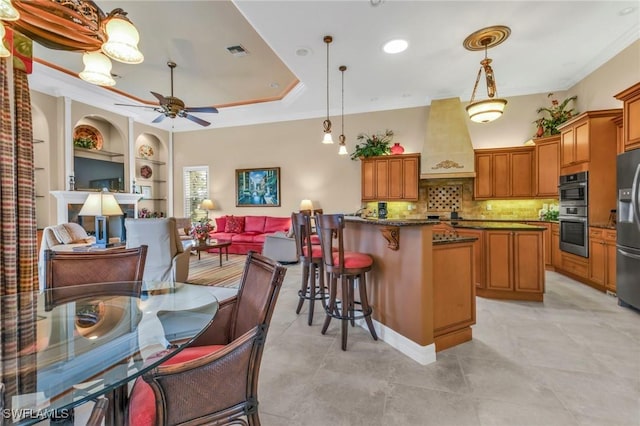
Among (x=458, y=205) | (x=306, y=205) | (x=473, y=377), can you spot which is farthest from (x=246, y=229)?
(x=473, y=377)

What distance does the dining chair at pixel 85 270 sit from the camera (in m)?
1.67

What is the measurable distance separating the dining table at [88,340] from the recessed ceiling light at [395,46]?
378cm

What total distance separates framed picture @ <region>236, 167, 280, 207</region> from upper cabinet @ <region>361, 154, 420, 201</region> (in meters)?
2.33

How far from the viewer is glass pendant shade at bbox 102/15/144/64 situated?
1792mm

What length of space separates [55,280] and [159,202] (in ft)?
22.6

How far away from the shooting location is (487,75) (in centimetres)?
321

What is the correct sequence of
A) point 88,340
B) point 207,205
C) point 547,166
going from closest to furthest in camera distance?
point 88,340
point 547,166
point 207,205

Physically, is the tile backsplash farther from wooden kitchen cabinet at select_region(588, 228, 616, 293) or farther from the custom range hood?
wooden kitchen cabinet at select_region(588, 228, 616, 293)

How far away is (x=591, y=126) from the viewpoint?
3.77m

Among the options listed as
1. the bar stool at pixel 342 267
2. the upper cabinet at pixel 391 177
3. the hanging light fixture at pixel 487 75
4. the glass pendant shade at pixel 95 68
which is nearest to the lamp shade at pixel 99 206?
the glass pendant shade at pixel 95 68

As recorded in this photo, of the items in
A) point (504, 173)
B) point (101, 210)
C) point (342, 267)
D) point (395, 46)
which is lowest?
point (342, 267)

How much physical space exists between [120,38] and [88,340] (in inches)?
72.7

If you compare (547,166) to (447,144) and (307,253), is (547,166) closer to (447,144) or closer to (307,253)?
(447,144)

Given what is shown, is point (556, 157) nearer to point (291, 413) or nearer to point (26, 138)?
point (291, 413)
